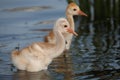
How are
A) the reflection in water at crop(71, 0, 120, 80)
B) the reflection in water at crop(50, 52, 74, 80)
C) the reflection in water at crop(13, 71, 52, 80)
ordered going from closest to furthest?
the reflection in water at crop(13, 71, 52, 80) → the reflection in water at crop(50, 52, 74, 80) → the reflection in water at crop(71, 0, 120, 80)

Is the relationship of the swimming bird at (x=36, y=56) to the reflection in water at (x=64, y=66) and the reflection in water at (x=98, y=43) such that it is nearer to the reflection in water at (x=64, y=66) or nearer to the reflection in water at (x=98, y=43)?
the reflection in water at (x=64, y=66)

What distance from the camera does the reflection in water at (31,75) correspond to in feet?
42.8

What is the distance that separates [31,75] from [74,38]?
13.8 feet

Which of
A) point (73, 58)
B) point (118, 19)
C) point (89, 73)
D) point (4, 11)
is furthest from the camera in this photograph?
point (4, 11)

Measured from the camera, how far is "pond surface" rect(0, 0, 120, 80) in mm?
13359

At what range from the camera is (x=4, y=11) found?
21156 millimetres

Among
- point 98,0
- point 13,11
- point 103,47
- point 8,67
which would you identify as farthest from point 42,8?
point 8,67

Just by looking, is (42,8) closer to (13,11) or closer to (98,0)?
(13,11)

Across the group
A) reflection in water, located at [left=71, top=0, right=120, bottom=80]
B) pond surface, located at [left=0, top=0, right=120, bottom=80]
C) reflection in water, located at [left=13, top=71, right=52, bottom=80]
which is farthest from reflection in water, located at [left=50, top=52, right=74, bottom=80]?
reflection in water, located at [left=13, top=71, right=52, bottom=80]

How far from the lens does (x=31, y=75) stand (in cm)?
1330

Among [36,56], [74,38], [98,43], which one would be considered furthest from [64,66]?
[74,38]

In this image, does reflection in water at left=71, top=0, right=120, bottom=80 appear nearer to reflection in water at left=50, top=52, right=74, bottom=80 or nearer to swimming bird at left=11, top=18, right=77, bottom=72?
reflection in water at left=50, top=52, right=74, bottom=80

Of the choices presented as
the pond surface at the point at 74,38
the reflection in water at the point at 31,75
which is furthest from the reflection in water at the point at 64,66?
the reflection in water at the point at 31,75

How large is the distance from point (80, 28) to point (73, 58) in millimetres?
3785
